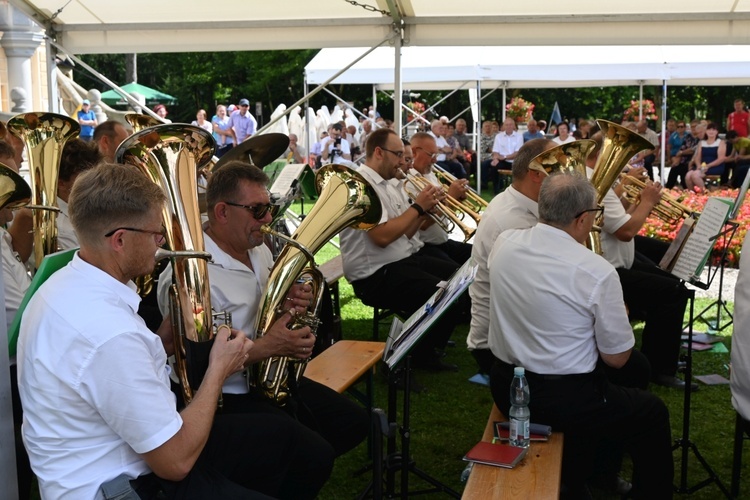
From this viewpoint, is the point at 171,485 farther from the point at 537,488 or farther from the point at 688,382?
the point at 688,382

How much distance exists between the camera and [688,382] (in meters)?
4.16

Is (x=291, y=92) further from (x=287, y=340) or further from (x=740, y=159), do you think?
(x=287, y=340)

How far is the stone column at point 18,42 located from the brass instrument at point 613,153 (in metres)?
8.59

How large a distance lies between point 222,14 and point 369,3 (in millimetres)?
1334

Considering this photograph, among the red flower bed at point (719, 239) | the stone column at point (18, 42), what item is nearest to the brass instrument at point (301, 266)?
the red flower bed at point (719, 239)

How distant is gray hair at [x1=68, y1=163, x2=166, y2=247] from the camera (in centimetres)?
236

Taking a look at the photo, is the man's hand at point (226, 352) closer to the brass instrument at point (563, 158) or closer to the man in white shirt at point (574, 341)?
the man in white shirt at point (574, 341)

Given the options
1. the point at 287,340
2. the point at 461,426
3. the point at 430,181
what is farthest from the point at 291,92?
the point at 287,340

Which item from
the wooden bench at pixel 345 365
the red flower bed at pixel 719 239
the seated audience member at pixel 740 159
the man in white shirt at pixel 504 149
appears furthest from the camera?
the man in white shirt at pixel 504 149

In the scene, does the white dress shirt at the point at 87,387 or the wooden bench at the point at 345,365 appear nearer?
the white dress shirt at the point at 87,387

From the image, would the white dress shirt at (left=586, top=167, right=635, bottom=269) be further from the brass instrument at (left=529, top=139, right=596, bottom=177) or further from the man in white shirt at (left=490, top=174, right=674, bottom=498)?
the man in white shirt at (left=490, top=174, right=674, bottom=498)

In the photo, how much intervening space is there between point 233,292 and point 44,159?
136 cm

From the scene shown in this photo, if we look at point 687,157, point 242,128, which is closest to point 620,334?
point 687,157

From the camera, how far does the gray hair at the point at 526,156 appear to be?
16.0ft
